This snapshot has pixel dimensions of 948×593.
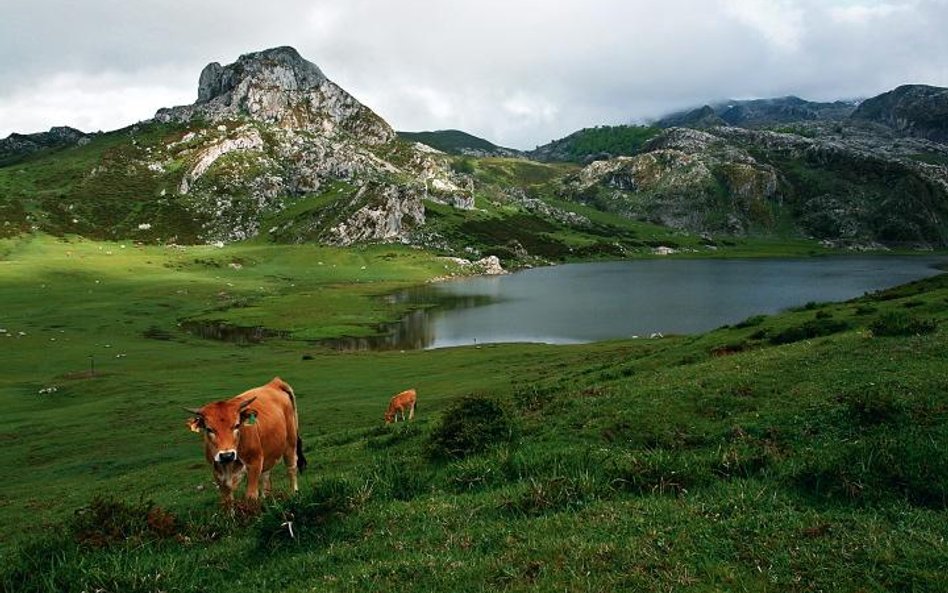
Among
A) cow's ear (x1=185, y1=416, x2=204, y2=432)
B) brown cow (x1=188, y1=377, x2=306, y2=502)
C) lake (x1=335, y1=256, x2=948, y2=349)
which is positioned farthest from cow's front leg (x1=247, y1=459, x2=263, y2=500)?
lake (x1=335, y1=256, x2=948, y2=349)

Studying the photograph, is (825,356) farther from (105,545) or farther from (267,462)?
(105,545)

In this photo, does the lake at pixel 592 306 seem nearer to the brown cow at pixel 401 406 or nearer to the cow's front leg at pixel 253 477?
the brown cow at pixel 401 406

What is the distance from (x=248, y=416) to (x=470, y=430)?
6.18 metres

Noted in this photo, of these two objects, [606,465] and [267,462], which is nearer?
[606,465]

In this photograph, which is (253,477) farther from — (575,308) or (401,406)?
(575,308)

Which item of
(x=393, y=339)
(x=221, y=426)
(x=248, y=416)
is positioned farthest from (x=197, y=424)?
(x=393, y=339)

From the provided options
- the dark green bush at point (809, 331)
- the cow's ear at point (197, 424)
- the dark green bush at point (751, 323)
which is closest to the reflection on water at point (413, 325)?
the dark green bush at point (751, 323)

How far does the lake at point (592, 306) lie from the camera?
355 feet

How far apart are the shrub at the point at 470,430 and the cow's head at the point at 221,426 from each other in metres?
5.90

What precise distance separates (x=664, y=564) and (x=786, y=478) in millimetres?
4441

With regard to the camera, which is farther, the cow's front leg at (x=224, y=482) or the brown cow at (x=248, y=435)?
the cow's front leg at (x=224, y=482)

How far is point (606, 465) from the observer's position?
13344 mm

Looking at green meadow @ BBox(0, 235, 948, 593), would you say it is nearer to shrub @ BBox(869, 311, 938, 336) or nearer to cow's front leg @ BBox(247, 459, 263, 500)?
shrub @ BBox(869, 311, 938, 336)

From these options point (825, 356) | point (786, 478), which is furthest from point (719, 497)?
point (825, 356)
